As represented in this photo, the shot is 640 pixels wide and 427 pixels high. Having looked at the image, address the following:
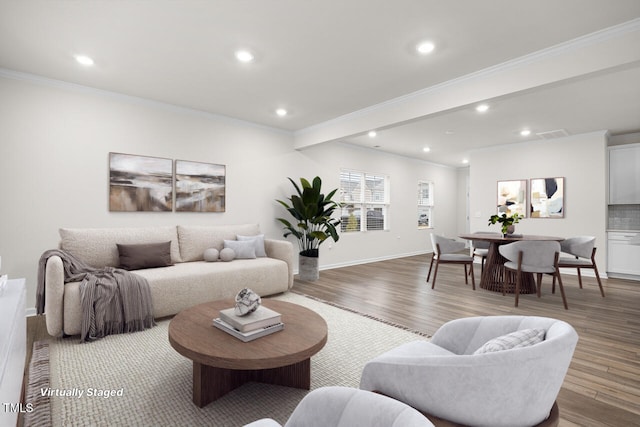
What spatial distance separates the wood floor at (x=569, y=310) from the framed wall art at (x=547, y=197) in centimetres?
124

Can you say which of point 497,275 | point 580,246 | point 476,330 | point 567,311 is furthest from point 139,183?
point 580,246

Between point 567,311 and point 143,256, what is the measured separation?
4.81 metres

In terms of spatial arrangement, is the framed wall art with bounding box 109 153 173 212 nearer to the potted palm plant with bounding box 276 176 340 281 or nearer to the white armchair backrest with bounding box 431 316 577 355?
the potted palm plant with bounding box 276 176 340 281

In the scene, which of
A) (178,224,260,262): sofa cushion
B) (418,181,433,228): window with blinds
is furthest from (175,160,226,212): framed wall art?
(418,181,433,228): window with blinds

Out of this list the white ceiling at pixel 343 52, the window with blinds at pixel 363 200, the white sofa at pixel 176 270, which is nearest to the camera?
the white ceiling at pixel 343 52

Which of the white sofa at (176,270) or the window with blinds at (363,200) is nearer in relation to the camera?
the white sofa at (176,270)

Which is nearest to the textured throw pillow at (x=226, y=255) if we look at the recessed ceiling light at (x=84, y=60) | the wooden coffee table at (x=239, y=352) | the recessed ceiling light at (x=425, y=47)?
the wooden coffee table at (x=239, y=352)

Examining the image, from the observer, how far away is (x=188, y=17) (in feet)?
7.84

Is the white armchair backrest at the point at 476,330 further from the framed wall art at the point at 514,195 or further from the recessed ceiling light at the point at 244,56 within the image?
the framed wall art at the point at 514,195

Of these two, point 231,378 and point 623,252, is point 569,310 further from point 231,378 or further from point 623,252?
point 231,378

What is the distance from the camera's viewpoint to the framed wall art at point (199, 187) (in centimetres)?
434

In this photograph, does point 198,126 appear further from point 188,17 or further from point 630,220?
point 630,220

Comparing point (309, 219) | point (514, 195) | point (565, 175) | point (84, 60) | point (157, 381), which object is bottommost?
point (157, 381)

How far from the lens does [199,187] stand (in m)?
4.51
